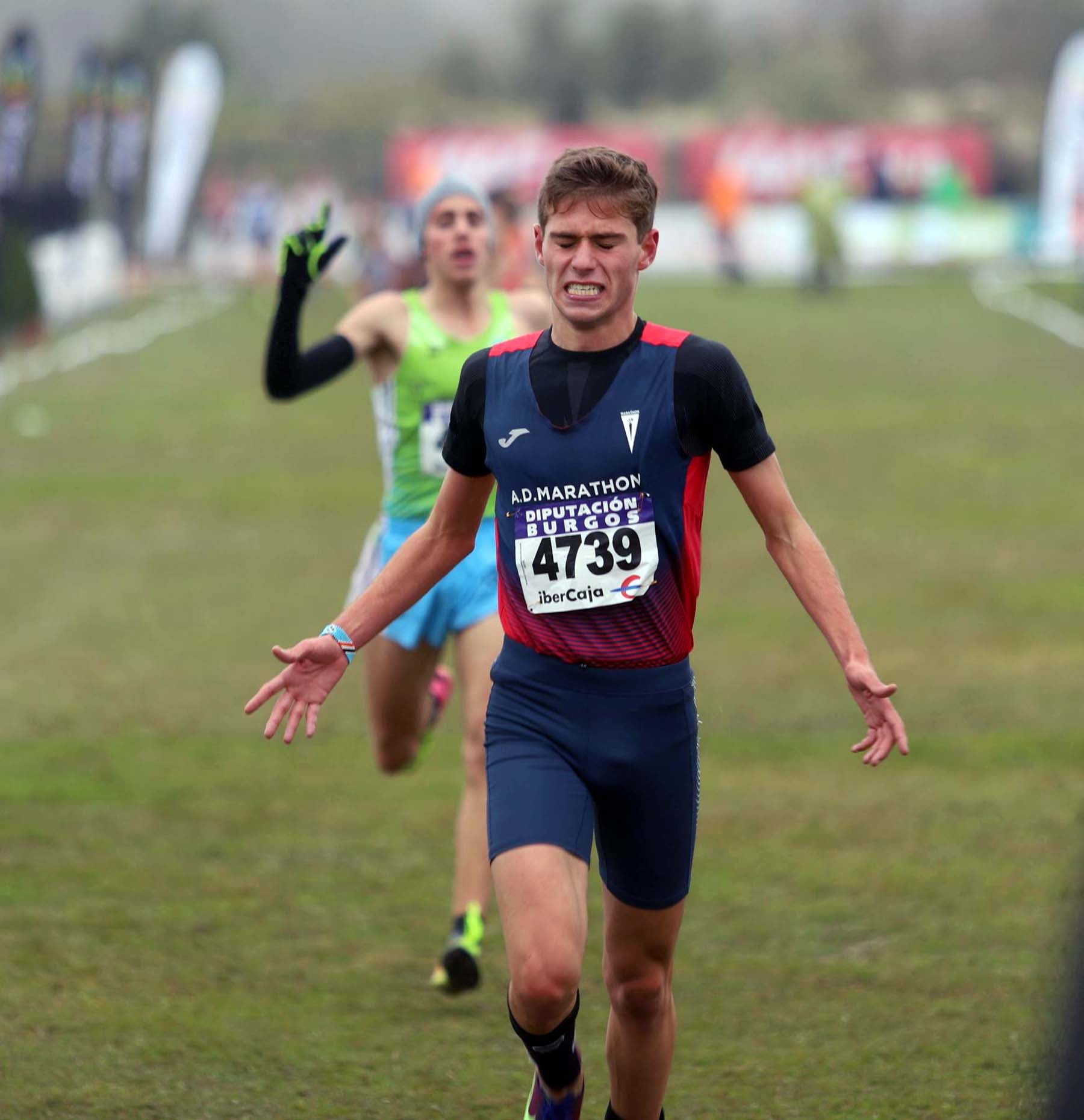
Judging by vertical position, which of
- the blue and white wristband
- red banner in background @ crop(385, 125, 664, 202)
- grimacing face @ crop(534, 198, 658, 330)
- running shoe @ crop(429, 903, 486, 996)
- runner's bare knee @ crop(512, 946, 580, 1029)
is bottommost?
red banner in background @ crop(385, 125, 664, 202)

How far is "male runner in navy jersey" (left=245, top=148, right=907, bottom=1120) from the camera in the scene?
4.51 meters

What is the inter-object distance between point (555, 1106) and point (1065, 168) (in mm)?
48350

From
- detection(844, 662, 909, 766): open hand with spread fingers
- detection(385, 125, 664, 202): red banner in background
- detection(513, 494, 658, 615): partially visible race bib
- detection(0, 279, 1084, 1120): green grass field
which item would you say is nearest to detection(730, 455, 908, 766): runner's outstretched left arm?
detection(844, 662, 909, 766): open hand with spread fingers

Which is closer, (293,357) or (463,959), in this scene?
(463,959)

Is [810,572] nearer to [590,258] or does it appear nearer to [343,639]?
[590,258]

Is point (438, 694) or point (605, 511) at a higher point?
point (605, 511)

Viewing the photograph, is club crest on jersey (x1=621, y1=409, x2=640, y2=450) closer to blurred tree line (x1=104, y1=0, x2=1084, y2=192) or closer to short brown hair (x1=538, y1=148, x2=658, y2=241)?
short brown hair (x1=538, y1=148, x2=658, y2=241)

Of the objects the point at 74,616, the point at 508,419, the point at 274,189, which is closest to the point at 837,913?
the point at 508,419

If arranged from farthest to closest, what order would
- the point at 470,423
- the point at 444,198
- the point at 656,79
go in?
the point at 656,79
the point at 444,198
the point at 470,423

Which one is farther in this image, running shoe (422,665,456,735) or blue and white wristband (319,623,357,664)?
running shoe (422,665,456,735)

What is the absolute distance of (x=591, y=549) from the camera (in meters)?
4.58

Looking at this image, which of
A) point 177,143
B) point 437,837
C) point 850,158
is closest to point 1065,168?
point 850,158

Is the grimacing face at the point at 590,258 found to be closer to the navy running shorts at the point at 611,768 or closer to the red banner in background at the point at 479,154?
the navy running shorts at the point at 611,768

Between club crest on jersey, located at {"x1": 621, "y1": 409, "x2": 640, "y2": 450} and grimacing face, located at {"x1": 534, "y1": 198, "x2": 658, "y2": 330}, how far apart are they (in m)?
0.22
